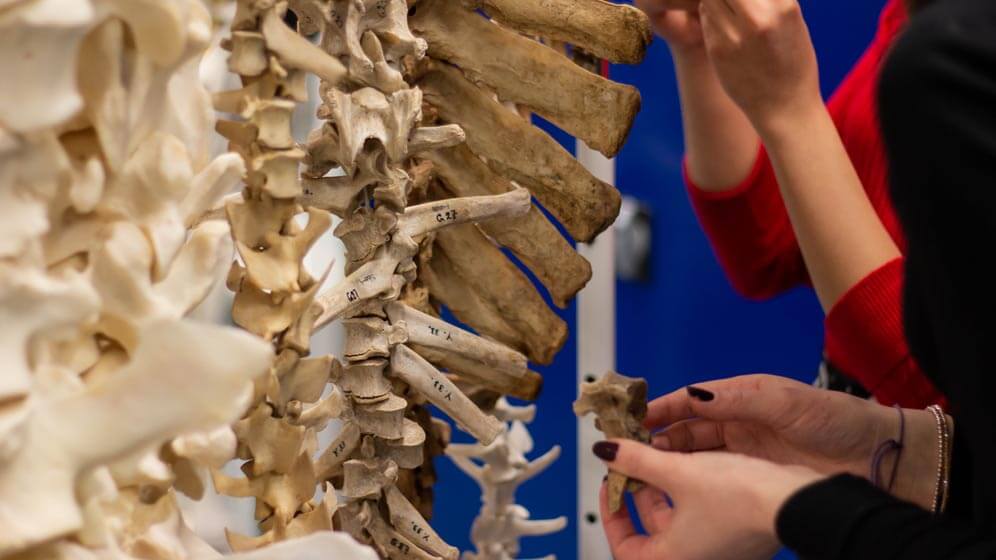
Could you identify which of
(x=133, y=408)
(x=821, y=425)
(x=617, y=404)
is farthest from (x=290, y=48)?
(x=821, y=425)

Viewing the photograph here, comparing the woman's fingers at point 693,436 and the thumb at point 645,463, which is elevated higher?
the thumb at point 645,463

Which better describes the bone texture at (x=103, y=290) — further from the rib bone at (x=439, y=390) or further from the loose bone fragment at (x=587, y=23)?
the loose bone fragment at (x=587, y=23)

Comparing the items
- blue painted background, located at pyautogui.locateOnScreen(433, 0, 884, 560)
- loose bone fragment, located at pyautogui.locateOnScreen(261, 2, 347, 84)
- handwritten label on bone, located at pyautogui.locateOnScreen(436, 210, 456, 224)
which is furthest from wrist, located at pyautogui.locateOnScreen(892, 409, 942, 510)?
blue painted background, located at pyautogui.locateOnScreen(433, 0, 884, 560)

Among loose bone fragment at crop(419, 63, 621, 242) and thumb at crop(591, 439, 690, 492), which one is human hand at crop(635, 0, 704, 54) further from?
thumb at crop(591, 439, 690, 492)

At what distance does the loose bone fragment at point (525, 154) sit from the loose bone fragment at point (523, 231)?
0.05 feet

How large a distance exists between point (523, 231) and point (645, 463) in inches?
11.7

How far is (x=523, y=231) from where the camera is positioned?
922 mm

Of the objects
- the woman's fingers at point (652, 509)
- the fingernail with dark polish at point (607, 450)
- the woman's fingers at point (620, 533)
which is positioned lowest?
the woman's fingers at point (620, 533)

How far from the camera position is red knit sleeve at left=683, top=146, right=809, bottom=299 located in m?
1.15

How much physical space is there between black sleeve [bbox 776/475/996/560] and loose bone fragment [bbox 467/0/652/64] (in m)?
0.41

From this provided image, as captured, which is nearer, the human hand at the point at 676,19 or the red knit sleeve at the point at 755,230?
the human hand at the point at 676,19

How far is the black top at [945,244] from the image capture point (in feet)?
1.48

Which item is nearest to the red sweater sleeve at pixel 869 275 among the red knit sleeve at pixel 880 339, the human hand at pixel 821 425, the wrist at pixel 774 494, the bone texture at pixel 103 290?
the red knit sleeve at pixel 880 339

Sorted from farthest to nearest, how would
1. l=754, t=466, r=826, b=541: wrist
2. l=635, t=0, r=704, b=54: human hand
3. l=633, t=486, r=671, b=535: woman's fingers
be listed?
l=635, t=0, r=704, b=54: human hand, l=633, t=486, r=671, b=535: woman's fingers, l=754, t=466, r=826, b=541: wrist
